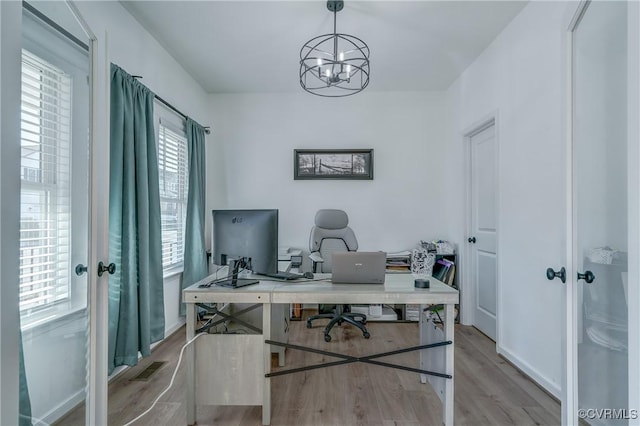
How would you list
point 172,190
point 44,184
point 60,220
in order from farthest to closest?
point 172,190, point 60,220, point 44,184

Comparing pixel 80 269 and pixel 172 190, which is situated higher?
pixel 172 190

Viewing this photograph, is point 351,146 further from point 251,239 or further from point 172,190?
point 251,239

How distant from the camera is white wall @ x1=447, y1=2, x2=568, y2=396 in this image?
1.98 meters

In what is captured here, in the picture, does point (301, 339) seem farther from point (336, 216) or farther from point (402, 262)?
point (402, 262)

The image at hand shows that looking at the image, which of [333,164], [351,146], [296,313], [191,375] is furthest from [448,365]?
[351,146]

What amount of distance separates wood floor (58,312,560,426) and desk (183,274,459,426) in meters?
0.18

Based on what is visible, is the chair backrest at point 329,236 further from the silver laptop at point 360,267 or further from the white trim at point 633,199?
the white trim at point 633,199

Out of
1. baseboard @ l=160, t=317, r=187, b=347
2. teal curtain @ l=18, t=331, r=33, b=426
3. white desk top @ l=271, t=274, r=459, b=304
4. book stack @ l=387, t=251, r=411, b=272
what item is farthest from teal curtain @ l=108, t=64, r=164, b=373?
book stack @ l=387, t=251, r=411, b=272

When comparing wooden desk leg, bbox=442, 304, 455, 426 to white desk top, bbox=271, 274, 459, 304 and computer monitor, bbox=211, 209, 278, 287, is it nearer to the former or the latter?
white desk top, bbox=271, 274, 459, 304

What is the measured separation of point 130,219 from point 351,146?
2.69m

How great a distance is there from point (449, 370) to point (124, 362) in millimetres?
2185

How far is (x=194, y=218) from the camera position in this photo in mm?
3256

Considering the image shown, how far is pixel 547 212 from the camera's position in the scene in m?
2.06

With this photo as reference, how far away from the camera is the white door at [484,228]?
2891 millimetres
